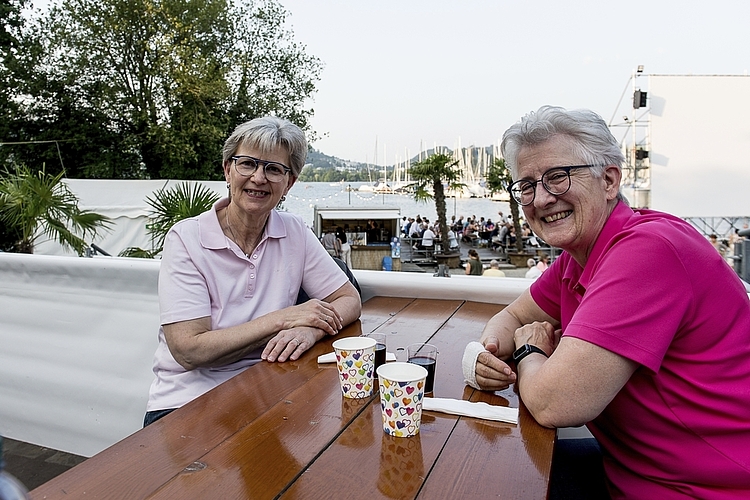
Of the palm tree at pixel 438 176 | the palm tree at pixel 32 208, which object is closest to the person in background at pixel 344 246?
the palm tree at pixel 438 176

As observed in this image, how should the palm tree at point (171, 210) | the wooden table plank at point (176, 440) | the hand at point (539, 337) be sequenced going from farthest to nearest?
the palm tree at point (171, 210)
the hand at point (539, 337)
the wooden table plank at point (176, 440)

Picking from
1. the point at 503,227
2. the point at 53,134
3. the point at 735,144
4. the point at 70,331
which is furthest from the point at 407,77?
the point at 70,331

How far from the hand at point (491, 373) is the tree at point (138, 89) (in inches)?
661

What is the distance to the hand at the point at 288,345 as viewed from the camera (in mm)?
1669

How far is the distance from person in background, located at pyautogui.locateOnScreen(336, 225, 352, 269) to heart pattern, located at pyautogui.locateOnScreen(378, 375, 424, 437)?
46.6 ft

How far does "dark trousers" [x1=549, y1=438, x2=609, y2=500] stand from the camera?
1.55 m

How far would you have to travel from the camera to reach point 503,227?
27266 mm

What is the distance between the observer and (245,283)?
6.34 ft

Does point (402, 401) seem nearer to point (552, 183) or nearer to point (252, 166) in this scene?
point (552, 183)

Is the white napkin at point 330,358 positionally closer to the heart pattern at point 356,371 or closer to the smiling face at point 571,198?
the heart pattern at point 356,371

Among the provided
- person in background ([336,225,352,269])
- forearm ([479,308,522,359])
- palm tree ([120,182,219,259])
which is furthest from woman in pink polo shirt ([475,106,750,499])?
person in background ([336,225,352,269])

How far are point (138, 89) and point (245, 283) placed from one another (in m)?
18.7

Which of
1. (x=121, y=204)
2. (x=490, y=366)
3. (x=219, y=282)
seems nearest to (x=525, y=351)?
(x=490, y=366)

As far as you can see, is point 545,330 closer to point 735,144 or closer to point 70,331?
point 70,331
